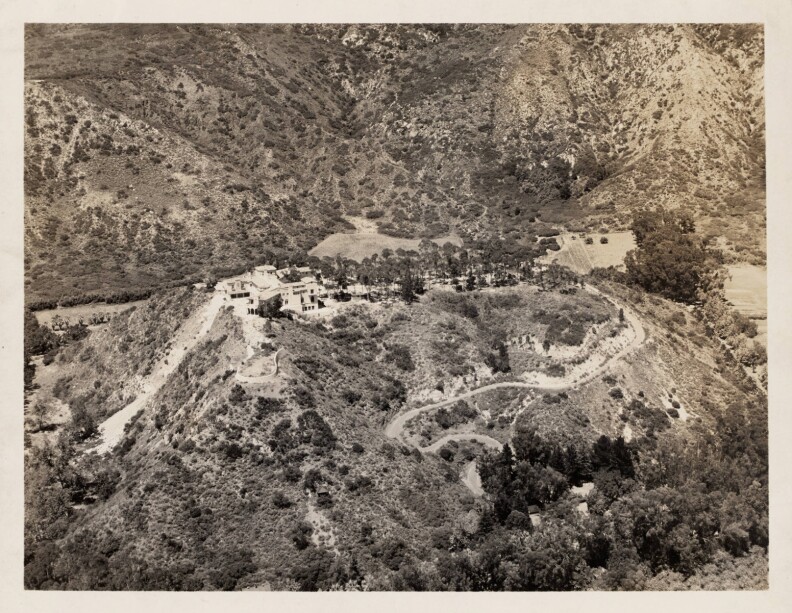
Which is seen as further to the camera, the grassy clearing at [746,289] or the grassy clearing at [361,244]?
the grassy clearing at [361,244]

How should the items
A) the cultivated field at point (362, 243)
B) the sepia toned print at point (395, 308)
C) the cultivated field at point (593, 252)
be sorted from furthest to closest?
1. the cultivated field at point (362, 243)
2. the cultivated field at point (593, 252)
3. the sepia toned print at point (395, 308)

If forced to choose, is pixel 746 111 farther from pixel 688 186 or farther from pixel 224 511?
pixel 224 511

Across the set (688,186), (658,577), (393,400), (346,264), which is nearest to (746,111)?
(688,186)

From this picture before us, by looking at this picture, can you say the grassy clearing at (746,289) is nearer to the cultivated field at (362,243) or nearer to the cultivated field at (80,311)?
the cultivated field at (362,243)

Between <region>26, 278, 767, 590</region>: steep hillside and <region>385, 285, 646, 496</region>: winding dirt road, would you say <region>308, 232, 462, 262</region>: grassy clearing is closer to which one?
<region>26, 278, 767, 590</region>: steep hillside

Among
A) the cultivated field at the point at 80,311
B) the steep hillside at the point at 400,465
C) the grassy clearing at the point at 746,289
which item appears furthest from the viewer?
the cultivated field at the point at 80,311

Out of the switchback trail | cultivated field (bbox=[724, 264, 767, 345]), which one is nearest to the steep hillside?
the switchback trail

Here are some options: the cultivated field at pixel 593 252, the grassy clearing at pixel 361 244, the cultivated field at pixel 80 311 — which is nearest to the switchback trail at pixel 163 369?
the cultivated field at pixel 80 311
